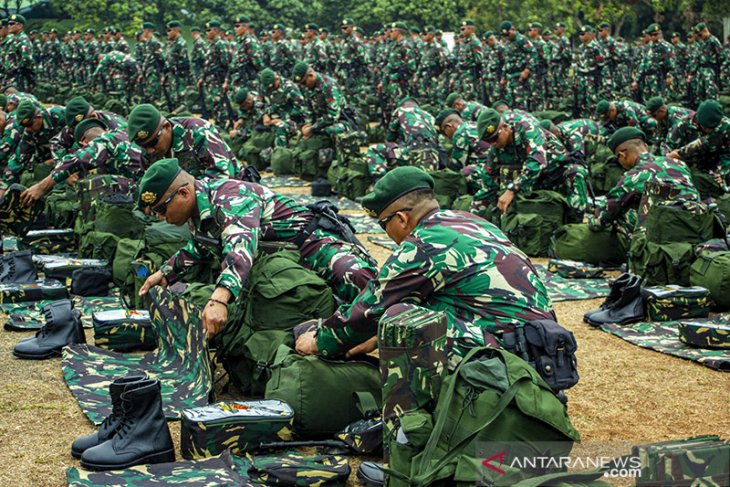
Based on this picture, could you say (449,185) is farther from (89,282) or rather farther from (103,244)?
(89,282)

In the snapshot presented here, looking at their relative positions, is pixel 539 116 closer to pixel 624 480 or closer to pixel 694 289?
pixel 694 289

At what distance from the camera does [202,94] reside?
2333 cm

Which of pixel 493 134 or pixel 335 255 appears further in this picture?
pixel 493 134

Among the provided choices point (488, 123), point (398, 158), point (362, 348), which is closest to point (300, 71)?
point (398, 158)

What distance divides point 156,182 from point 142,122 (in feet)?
6.61

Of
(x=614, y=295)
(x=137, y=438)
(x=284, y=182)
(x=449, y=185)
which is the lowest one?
(x=284, y=182)

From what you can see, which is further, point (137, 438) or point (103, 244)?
point (103, 244)

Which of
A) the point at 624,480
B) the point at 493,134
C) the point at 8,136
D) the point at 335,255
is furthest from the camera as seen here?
the point at 8,136

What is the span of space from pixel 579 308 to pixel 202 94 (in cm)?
1717

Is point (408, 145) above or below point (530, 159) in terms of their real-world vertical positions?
below

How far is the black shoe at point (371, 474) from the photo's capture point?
4.18 meters

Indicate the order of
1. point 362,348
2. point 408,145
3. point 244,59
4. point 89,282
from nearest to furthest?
point 362,348
point 89,282
point 408,145
point 244,59

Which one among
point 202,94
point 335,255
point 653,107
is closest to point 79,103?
point 335,255

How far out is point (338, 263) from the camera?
5.81 m
